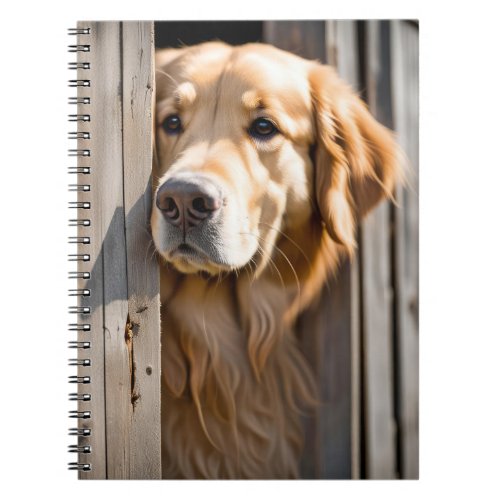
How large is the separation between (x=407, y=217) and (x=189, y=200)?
838 millimetres

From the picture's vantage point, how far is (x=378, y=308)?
2889 millimetres

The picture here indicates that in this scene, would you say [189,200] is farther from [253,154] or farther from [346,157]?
[346,157]

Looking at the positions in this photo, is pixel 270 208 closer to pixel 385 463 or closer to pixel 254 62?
pixel 254 62

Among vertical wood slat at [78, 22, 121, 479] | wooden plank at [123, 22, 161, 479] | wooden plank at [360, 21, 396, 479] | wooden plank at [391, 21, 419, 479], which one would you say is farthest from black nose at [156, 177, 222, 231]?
wooden plank at [391, 21, 419, 479]

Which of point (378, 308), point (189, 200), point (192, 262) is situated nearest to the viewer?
point (189, 200)

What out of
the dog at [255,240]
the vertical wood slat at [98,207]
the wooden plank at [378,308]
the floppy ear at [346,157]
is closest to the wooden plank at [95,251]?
the vertical wood slat at [98,207]

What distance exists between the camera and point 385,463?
2910mm

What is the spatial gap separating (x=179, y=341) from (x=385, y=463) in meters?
0.92

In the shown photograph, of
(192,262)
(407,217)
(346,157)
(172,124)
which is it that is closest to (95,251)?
(192,262)

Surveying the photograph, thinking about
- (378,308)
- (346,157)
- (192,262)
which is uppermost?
(346,157)

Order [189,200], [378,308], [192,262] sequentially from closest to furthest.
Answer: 1. [189,200]
2. [192,262]
3. [378,308]

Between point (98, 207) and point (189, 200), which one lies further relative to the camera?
point (98, 207)

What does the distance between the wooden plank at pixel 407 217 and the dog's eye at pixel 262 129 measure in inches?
18.9

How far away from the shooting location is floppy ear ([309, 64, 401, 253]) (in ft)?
9.32
